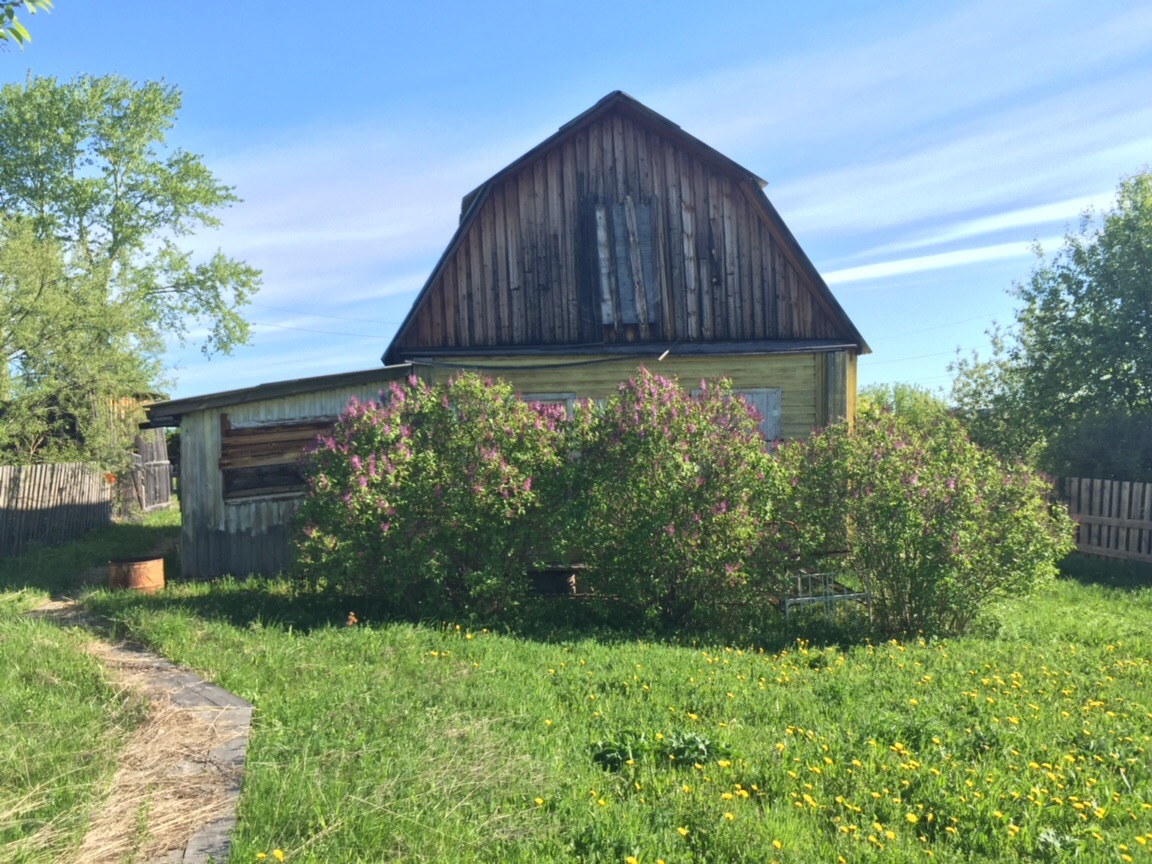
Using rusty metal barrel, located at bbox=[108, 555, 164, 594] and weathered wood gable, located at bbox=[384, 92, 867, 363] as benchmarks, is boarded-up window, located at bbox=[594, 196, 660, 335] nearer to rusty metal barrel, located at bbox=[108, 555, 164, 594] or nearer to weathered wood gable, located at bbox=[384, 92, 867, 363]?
weathered wood gable, located at bbox=[384, 92, 867, 363]

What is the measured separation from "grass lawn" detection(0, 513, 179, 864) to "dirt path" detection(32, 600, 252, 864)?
0.36ft

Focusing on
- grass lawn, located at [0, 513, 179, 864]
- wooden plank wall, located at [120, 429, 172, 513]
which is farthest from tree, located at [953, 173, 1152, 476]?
wooden plank wall, located at [120, 429, 172, 513]

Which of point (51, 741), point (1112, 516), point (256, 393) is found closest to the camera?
point (51, 741)

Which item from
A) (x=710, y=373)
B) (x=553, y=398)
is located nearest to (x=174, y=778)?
(x=553, y=398)

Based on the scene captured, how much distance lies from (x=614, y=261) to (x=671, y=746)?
10.00m

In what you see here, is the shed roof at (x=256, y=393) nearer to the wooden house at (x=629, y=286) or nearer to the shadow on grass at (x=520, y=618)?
the wooden house at (x=629, y=286)

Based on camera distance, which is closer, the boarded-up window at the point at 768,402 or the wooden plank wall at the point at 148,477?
the boarded-up window at the point at 768,402

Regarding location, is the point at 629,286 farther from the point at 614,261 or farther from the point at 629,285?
the point at 614,261

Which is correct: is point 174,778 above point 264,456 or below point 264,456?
below

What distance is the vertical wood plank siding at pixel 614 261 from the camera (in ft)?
44.6

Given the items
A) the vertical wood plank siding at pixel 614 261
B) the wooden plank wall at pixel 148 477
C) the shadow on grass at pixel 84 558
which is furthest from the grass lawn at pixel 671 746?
the wooden plank wall at pixel 148 477

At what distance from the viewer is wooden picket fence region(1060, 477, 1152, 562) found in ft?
46.9

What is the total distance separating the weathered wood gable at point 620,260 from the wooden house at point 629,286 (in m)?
0.02

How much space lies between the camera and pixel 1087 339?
20.1 meters
